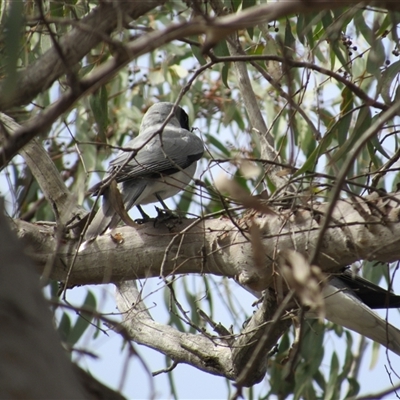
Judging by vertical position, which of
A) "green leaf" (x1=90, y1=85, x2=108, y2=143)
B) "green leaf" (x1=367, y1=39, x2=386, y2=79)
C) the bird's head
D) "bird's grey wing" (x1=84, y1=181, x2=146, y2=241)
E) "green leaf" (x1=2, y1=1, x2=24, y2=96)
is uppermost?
the bird's head

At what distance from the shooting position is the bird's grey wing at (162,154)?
355 centimetres

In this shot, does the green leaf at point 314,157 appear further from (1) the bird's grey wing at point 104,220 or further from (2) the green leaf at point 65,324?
(2) the green leaf at point 65,324

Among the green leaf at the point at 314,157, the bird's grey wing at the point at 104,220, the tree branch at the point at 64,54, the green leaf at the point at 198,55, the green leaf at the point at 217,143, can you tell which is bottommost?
the tree branch at the point at 64,54

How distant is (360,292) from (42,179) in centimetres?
153

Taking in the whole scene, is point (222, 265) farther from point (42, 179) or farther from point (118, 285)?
point (42, 179)

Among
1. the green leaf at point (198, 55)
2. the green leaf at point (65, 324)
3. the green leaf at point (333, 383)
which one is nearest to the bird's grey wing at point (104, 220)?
the green leaf at point (198, 55)

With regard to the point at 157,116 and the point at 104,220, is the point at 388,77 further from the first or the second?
the point at 157,116

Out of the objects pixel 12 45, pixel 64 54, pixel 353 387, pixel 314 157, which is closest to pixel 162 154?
pixel 314 157

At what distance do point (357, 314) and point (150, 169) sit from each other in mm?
1293

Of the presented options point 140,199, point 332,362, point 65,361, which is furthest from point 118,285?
point 65,361

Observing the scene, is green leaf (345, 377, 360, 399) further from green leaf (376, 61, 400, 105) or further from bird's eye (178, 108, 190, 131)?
green leaf (376, 61, 400, 105)

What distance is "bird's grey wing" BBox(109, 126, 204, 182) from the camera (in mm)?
3553

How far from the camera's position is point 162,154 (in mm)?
3746

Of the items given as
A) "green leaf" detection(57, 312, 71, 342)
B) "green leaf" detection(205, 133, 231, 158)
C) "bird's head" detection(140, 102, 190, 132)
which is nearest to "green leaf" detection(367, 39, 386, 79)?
"bird's head" detection(140, 102, 190, 132)
